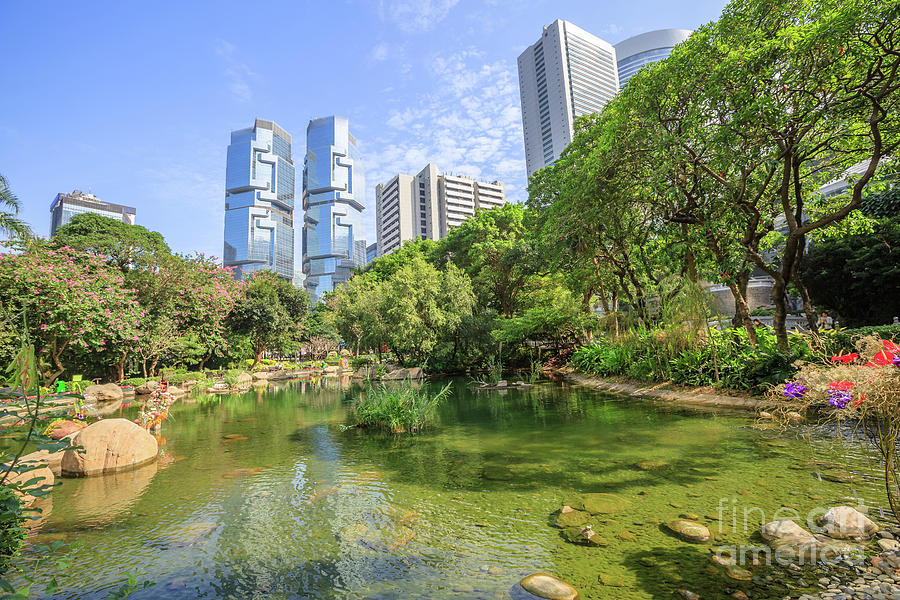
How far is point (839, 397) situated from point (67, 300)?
23.3m

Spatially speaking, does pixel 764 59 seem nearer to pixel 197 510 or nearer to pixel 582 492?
pixel 582 492

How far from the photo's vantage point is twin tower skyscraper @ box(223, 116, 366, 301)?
18012 centimetres

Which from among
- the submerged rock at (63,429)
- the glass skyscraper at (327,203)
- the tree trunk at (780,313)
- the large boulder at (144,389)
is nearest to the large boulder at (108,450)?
the submerged rock at (63,429)

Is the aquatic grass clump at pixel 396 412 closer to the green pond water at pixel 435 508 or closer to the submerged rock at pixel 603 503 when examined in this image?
the green pond water at pixel 435 508

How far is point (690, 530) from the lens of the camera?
148 inches

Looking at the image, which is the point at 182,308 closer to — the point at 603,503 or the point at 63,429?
the point at 63,429

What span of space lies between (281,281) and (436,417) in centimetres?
3063

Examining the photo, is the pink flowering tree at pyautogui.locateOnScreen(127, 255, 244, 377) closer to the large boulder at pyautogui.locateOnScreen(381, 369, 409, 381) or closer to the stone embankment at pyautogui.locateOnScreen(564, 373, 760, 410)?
the large boulder at pyautogui.locateOnScreen(381, 369, 409, 381)

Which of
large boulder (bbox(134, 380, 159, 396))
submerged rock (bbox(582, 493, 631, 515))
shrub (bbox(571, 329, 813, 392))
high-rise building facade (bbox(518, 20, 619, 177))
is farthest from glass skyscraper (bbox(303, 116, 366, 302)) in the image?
submerged rock (bbox(582, 493, 631, 515))

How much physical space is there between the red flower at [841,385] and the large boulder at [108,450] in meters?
9.74

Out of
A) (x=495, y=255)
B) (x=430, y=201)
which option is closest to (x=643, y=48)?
(x=430, y=201)

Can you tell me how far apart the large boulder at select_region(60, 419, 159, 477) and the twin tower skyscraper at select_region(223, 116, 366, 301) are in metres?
172

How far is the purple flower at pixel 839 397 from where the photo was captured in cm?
316

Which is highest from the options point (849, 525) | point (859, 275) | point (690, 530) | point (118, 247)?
point (118, 247)
